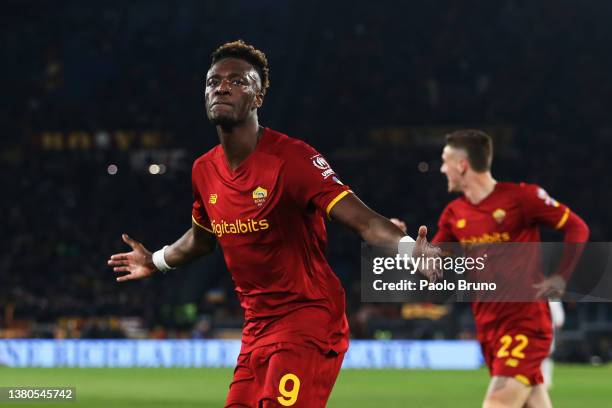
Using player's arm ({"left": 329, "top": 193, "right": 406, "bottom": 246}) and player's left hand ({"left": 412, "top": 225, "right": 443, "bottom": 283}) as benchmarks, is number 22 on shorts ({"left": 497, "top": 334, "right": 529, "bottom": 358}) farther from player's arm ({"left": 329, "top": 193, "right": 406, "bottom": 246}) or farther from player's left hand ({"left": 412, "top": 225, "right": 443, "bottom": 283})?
player's left hand ({"left": 412, "top": 225, "right": 443, "bottom": 283})

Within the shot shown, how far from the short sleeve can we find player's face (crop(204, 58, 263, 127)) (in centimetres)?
342

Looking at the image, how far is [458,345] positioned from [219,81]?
20.5m

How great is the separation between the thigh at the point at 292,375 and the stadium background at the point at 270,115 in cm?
2503

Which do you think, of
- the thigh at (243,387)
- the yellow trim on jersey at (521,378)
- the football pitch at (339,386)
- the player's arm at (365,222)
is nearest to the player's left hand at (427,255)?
the player's arm at (365,222)

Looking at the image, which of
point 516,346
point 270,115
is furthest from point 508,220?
point 270,115

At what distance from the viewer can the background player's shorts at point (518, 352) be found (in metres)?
7.38

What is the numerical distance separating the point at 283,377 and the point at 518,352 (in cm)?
324

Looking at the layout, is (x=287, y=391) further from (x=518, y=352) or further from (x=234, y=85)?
(x=518, y=352)

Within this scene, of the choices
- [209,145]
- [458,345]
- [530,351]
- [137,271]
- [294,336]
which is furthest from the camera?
Result: [209,145]

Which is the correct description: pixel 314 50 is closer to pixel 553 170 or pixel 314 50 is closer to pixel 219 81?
pixel 553 170

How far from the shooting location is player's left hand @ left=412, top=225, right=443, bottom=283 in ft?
13.7

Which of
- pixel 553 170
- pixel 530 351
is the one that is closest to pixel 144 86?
pixel 553 170

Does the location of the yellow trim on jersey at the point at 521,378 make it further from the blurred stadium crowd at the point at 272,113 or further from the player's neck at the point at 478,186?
the blurred stadium crowd at the point at 272,113

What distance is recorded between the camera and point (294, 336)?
15.3ft
